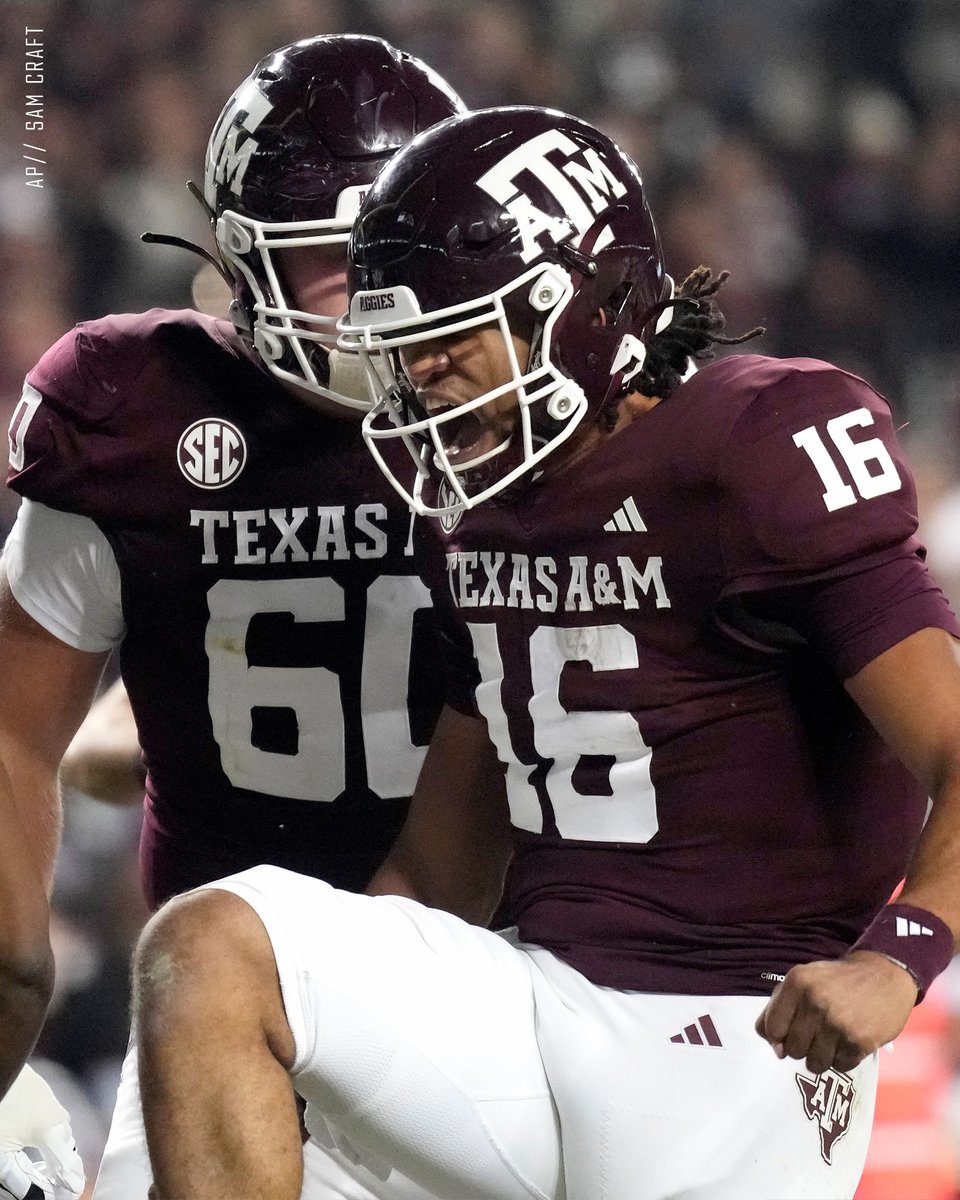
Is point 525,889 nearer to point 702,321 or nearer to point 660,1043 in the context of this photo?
point 660,1043

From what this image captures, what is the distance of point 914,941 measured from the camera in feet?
3.44

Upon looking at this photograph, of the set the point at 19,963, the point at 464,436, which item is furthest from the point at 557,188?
the point at 19,963

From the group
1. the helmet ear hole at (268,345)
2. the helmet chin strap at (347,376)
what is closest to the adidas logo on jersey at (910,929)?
the helmet chin strap at (347,376)

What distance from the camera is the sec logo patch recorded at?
1.67 meters

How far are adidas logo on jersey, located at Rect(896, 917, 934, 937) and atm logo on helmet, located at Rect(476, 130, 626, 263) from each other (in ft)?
1.94

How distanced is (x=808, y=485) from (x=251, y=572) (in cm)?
66

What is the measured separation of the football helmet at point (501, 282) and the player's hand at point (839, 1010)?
1.53 ft

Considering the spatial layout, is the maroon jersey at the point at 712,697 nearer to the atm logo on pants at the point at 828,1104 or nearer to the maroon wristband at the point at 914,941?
the atm logo on pants at the point at 828,1104

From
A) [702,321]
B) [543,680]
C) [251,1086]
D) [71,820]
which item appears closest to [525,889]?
[543,680]

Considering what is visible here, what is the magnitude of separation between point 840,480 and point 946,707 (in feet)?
0.62

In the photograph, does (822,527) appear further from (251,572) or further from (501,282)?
(251,572)

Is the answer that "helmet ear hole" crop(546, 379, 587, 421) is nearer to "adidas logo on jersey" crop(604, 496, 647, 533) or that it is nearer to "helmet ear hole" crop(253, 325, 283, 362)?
"adidas logo on jersey" crop(604, 496, 647, 533)

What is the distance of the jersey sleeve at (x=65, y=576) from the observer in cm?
174

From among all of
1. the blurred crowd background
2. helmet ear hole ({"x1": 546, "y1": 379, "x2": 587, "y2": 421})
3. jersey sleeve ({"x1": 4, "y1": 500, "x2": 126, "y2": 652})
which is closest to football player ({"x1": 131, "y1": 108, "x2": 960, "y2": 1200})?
helmet ear hole ({"x1": 546, "y1": 379, "x2": 587, "y2": 421})
